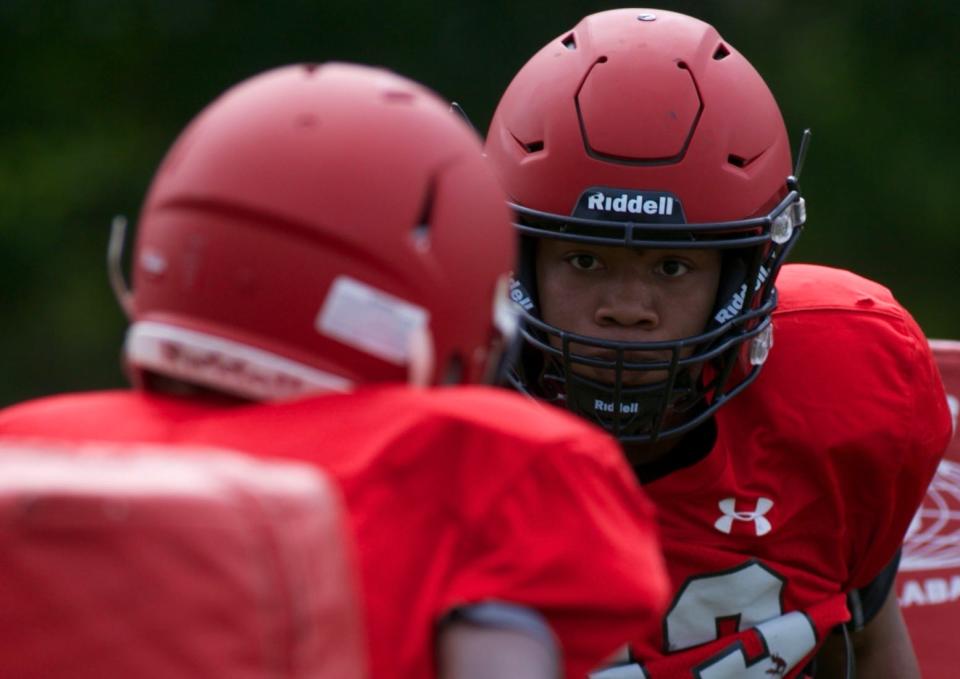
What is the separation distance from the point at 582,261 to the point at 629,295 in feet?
0.38

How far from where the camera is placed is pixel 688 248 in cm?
248

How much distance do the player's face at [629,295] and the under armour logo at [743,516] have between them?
21 cm

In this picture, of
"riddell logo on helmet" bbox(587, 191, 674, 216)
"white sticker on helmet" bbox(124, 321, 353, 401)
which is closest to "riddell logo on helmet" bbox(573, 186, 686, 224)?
"riddell logo on helmet" bbox(587, 191, 674, 216)

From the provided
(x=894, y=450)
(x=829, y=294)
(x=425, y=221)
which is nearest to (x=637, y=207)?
(x=829, y=294)

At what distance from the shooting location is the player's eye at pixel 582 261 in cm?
254

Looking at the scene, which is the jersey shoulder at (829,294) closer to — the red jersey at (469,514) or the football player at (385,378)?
the football player at (385,378)

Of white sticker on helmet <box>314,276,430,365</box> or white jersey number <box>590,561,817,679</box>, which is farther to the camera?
white jersey number <box>590,561,817,679</box>

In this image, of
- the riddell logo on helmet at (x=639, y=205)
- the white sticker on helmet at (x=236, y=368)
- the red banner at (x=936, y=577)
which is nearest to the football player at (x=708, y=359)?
the riddell logo on helmet at (x=639, y=205)

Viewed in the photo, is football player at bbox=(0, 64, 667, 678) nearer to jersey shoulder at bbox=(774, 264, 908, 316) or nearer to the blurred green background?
jersey shoulder at bbox=(774, 264, 908, 316)

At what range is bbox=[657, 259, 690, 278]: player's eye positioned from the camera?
2.52 meters

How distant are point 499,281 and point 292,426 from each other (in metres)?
0.29

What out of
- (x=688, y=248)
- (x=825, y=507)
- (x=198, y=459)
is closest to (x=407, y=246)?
(x=198, y=459)

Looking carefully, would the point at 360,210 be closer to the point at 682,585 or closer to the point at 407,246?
the point at 407,246

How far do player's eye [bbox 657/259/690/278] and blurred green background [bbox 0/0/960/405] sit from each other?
554 cm
